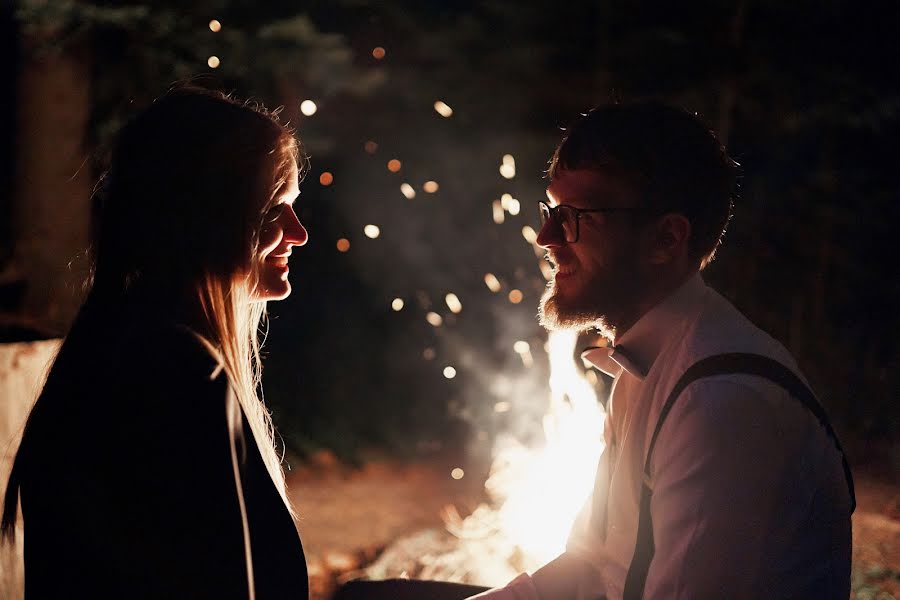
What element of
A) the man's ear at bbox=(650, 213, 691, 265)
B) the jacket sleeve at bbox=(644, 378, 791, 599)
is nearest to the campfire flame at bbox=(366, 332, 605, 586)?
the man's ear at bbox=(650, 213, 691, 265)

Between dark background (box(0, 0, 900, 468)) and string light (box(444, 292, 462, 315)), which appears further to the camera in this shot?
string light (box(444, 292, 462, 315))

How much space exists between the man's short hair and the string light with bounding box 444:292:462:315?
679 cm

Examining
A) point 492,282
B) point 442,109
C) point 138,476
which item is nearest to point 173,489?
point 138,476

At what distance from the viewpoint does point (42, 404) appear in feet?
5.74

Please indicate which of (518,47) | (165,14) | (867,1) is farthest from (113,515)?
(867,1)

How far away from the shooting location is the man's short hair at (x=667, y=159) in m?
2.60

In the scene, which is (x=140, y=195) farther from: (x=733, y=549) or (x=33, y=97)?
(x=33, y=97)

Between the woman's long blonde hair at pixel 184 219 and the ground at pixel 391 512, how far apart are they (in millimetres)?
3983

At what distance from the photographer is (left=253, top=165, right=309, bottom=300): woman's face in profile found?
85.0 inches

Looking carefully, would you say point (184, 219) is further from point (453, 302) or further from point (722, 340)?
point (453, 302)

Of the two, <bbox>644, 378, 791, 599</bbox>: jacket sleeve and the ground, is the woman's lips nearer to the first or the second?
<bbox>644, 378, 791, 599</bbox>: jacket sleeve

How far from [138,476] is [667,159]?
1882mm

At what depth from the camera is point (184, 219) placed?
191 cm

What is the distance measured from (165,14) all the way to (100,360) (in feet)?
16.1
